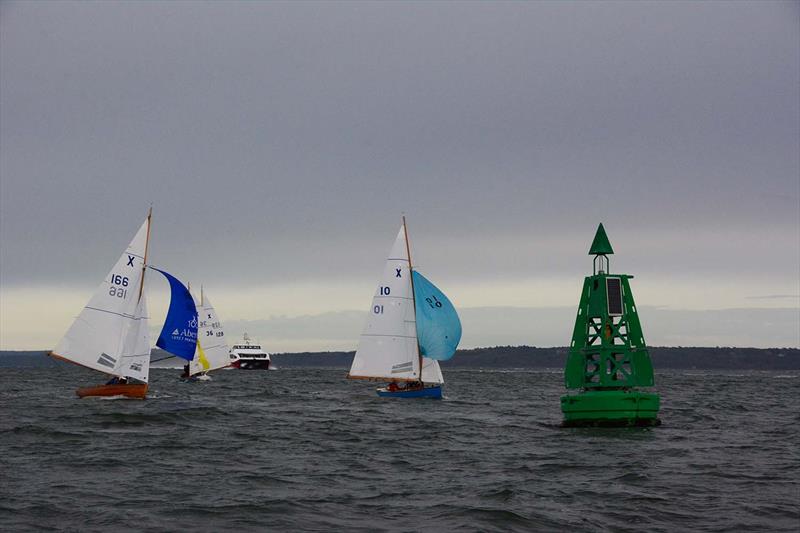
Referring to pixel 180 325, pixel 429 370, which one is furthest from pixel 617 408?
pixel 180 325

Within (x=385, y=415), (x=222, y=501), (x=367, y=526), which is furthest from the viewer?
(x=385, y=415)

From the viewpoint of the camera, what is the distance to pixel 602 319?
37.2 metres

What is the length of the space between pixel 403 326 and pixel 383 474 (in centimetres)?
3443

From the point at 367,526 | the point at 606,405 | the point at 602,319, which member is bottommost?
the point at 367,526

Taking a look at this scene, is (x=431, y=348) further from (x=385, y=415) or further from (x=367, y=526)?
(x=367, y=526)

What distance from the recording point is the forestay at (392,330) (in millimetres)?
59812

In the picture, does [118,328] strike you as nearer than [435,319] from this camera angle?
Yes

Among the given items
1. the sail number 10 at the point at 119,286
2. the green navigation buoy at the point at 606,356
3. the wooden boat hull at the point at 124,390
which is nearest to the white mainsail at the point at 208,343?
the wooden boat hull at the point at 124,390

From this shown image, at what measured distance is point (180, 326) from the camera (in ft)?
198

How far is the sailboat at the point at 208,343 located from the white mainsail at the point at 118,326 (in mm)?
40078

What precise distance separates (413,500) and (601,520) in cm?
416

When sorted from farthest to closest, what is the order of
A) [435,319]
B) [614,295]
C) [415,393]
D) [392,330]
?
[415,393]
[392,330]
[435,319]
[614,295]

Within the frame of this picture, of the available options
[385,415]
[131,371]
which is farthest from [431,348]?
[131,371]

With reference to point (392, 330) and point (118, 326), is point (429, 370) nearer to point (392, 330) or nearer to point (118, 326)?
point (392, 330)
